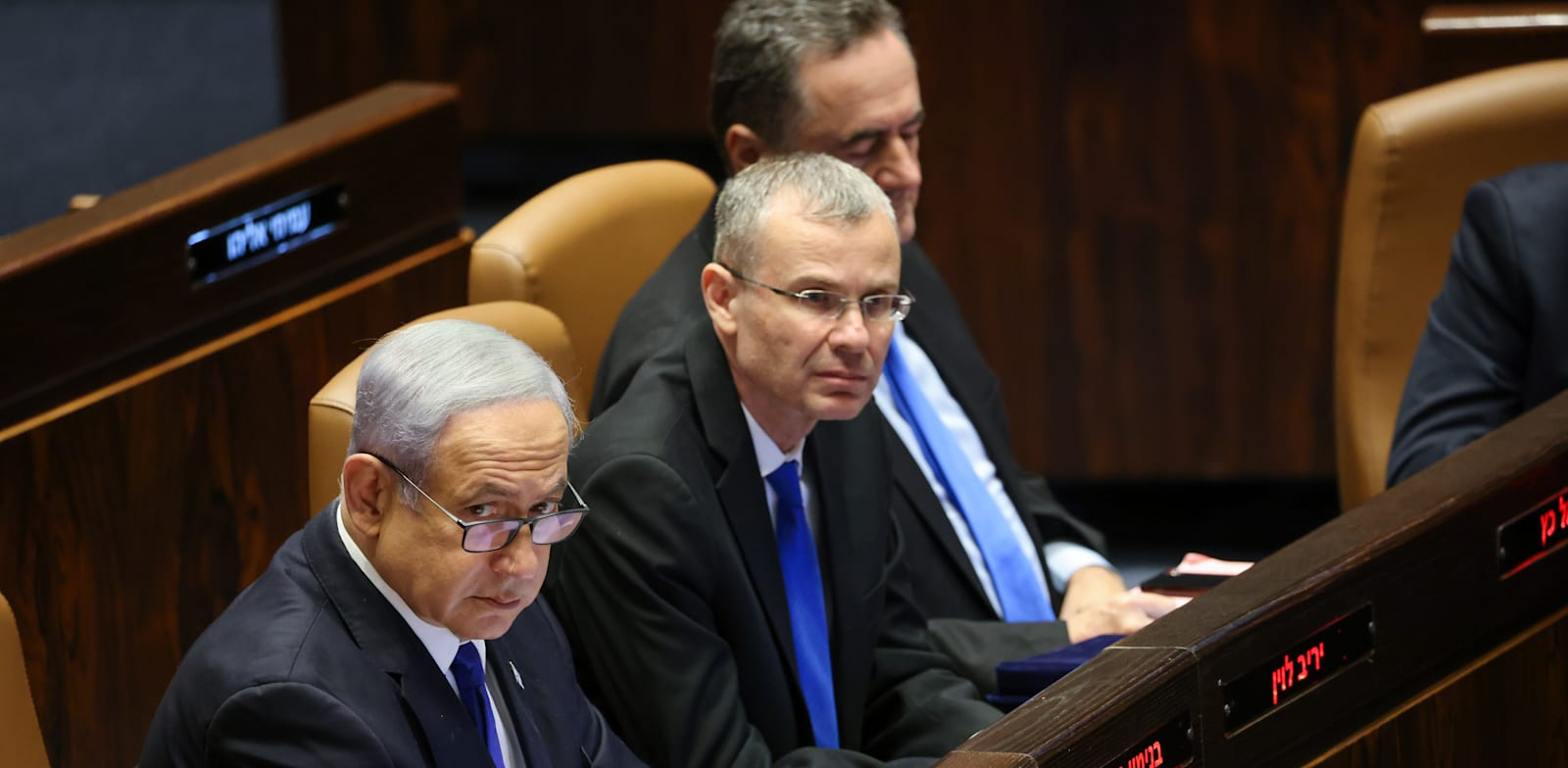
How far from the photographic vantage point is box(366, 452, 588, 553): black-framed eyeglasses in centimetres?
154

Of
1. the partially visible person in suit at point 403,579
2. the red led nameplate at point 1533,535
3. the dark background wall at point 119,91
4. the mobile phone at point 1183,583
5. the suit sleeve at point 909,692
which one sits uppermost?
the partially visible person in suit at point 403,579

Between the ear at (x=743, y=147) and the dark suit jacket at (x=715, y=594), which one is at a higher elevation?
the ear at (x=743, y=147)

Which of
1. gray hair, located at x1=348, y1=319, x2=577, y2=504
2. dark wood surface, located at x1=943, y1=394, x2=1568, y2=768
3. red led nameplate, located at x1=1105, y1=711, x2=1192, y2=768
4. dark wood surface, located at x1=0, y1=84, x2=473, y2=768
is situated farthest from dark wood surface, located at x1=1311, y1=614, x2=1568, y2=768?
dark wood surface, located at x1=0, y1=84, x2=473, y2=768

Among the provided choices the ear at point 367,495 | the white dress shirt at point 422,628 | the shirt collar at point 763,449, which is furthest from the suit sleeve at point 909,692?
the ear at point 367,495

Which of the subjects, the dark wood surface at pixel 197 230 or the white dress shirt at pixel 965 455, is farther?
the white dress shirt at pixel 965 455

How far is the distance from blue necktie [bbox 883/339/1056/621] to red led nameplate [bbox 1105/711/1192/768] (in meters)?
0.95

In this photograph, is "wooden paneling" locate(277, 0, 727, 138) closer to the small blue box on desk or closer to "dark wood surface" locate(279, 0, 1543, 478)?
"dark wood surface" locate(279, 0, 1543, 478)

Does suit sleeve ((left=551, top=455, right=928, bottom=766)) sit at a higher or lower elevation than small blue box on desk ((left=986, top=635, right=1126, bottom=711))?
higher

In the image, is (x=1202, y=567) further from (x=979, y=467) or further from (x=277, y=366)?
(x=277, y=366)

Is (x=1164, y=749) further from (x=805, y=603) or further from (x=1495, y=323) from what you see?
(x=1495, y=323)

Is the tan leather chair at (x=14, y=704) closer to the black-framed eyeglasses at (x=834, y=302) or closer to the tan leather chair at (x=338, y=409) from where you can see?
the tan leather chair at (x=338, y=409)

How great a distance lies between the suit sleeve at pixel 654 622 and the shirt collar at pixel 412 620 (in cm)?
27

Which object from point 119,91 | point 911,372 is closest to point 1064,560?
point 911,372

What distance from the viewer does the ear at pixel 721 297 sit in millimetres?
1999
